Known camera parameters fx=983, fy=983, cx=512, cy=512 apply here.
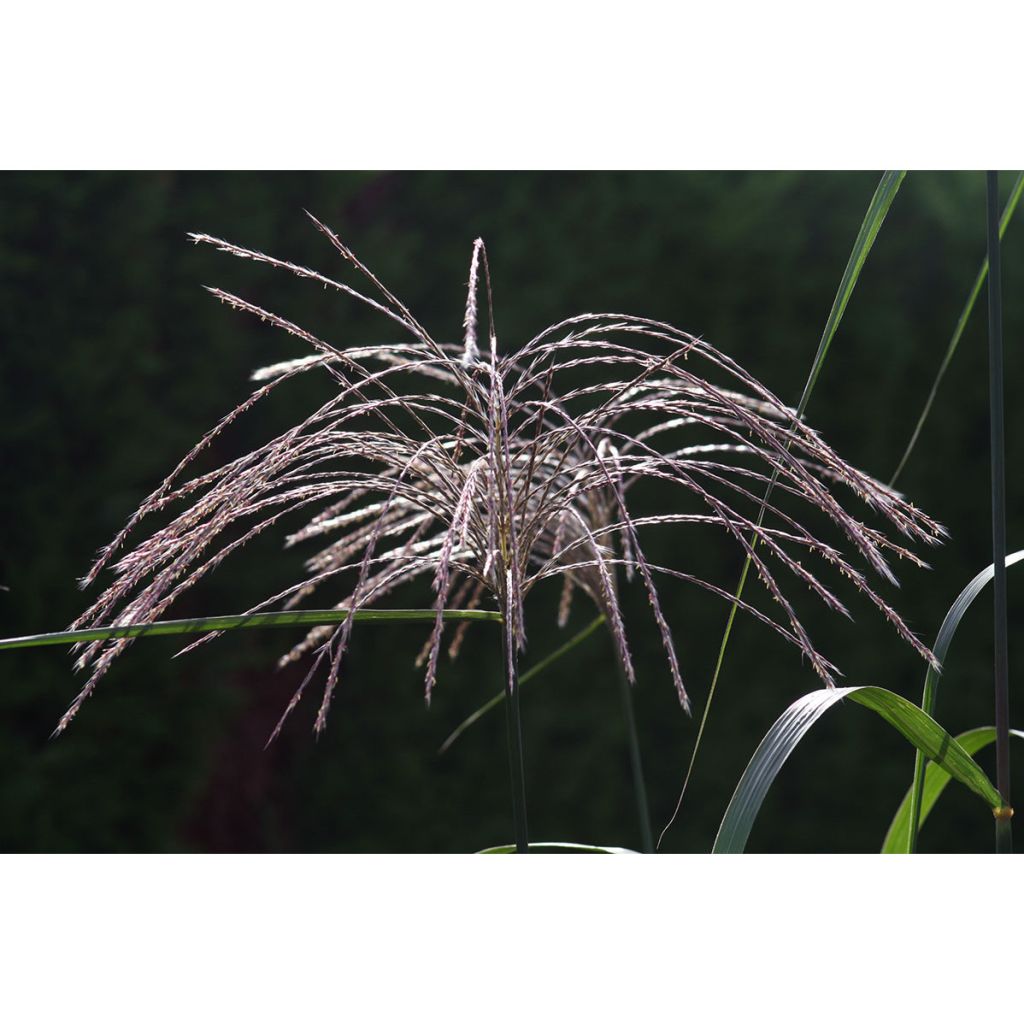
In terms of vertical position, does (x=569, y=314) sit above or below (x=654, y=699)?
above

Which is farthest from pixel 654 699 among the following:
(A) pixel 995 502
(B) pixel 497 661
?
(A) pixel 995 502

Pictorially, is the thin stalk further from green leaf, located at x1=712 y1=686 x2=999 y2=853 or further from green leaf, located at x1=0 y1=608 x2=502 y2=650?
green leaf, located at x1=0 y1=608 x2=502 y2=650

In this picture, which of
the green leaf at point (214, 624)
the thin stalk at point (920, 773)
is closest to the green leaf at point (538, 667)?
the green leaf at point (214, 624)

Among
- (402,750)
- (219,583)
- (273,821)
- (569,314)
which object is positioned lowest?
(273,821)

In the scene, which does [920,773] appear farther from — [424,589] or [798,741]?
[424,589]

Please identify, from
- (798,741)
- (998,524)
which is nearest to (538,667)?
(798,741)

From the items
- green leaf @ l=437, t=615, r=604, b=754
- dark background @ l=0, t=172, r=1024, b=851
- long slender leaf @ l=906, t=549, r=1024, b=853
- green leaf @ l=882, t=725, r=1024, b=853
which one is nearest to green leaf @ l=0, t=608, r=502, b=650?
green leaf @ l=437, t=615, r=604, b=754

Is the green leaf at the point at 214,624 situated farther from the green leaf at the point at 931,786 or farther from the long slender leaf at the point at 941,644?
the green leaf at the point at 931,786

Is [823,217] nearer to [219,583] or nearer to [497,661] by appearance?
[497,661]
